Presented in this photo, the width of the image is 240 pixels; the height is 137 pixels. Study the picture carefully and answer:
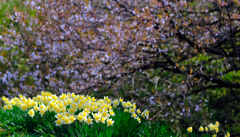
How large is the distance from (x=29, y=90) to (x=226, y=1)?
5.70m

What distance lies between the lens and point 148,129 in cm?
391

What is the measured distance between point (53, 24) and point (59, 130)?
4.04 metres

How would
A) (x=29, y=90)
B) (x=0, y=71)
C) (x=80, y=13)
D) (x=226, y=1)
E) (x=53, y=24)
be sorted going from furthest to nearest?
(x=0, y=71) < (x=29, y=90) < (x=53, y=24) < (x=80, y=13) < (x=226, y=1)

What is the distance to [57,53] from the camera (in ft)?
22.7

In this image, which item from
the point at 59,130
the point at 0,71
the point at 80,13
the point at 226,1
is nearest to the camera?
the point at 59,130

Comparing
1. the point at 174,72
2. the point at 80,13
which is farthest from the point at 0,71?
the point at 174,72

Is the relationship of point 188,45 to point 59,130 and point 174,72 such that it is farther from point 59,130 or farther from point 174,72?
point 59,130

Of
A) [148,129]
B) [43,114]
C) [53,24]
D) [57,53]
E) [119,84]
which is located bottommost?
[148,129]

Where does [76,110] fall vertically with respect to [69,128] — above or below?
above

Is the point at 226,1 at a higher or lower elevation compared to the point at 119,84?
higher

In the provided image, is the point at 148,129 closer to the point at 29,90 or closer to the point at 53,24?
the point at 53,24

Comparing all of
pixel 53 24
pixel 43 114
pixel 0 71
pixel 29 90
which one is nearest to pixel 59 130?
pixel 43 114

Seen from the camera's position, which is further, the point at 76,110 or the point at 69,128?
the point at 76,110

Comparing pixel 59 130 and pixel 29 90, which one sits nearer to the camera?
pixel 59 130
